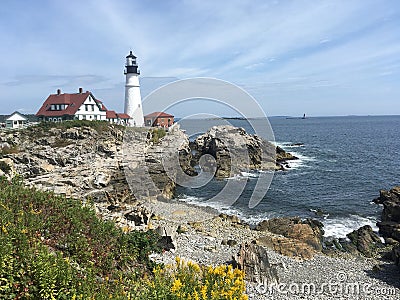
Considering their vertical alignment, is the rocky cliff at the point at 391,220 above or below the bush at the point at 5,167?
below

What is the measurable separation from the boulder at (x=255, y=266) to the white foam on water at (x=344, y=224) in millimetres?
9682

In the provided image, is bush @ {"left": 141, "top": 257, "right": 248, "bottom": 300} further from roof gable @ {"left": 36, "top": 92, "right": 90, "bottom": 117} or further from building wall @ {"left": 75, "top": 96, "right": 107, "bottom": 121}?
roof gable @ {"left": 36, "top": 92, "right": 90, "bottom": 117}

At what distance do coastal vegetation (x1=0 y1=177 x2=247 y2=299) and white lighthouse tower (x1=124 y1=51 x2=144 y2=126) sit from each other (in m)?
34.0

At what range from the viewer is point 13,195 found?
9.25 meters

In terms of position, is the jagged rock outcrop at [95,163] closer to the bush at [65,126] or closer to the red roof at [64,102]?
the bush at [65,126]

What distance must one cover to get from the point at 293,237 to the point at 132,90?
32.7 metres

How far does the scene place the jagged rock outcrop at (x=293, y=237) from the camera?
1678 centimetres

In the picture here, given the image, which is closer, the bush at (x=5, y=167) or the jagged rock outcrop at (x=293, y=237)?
the jagged rock outcrop at (x=293, y=237)

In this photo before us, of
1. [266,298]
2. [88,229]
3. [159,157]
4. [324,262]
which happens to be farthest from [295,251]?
[159,157]

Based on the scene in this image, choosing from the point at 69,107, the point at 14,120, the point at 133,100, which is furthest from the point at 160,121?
the point at 14,120

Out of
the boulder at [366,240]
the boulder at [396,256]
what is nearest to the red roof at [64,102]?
the boulder at [366,240]

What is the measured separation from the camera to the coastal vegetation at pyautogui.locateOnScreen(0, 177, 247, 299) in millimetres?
4871

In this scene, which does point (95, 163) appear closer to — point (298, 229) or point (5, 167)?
point (5, 167)

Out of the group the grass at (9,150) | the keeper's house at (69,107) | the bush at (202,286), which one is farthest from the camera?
the keeper's house at (69,107)
